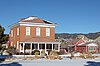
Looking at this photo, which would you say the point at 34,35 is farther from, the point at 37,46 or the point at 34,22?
the point at 34,22

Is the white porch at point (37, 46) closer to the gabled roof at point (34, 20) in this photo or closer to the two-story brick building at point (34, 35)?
the two-story brick building at point (34, 35)

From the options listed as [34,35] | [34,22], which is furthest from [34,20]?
[34,35]

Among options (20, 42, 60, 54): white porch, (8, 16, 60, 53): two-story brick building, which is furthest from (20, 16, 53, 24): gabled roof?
(20, 42, 60, 54): white porch

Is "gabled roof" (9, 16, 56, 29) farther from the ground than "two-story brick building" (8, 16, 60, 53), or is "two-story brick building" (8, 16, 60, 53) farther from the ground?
"gabled roof" (9, 16, 56, 29)

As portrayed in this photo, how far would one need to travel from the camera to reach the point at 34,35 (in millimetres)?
53469

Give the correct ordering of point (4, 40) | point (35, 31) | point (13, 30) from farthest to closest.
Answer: point (13, 30) → point (35, 31) → point (4, 40)

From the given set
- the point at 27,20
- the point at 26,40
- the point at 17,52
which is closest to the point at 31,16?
the point at 27,20

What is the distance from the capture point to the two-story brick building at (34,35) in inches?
2053

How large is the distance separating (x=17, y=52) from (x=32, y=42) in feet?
12.9

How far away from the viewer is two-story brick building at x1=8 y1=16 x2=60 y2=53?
52.2 metres

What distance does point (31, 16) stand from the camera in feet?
186

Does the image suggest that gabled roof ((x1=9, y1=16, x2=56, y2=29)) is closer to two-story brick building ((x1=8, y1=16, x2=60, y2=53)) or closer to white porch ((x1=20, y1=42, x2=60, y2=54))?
two-story brick building ((x1=8, y1=16, x2=60, y2=53))

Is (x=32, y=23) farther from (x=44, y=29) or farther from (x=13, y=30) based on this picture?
(x=13, y=30)

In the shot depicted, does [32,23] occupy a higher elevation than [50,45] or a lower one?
higher
